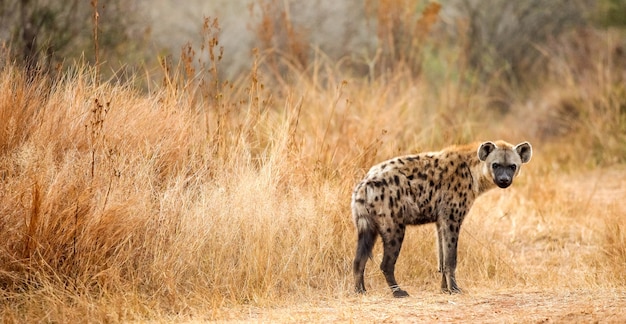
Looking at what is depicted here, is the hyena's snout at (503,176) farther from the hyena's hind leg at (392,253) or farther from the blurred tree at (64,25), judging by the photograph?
the blurred tree at (64,25)

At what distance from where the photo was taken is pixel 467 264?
6812 mm

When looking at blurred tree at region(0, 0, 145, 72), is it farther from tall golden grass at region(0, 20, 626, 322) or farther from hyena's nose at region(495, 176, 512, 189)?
hyena's nose at region(495, 176, 512, 189)

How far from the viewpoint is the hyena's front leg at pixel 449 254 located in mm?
6207

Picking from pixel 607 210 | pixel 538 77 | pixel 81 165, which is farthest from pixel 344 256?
pixel 538 77

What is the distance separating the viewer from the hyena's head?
20.6 feet

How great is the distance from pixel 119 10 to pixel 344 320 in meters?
6.43

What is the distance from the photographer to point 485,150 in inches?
251

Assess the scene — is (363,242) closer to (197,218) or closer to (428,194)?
(428,194)

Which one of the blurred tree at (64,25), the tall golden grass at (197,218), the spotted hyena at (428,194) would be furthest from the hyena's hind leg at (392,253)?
the blurred tree at (64,25)

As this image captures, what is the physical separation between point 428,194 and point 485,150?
506 millimetres

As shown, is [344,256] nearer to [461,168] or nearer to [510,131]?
[461,168]

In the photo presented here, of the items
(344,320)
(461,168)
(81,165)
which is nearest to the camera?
(344,320)

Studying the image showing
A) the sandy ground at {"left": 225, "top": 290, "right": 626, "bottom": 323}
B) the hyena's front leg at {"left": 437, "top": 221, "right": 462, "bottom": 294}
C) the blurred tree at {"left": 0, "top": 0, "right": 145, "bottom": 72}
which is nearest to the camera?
the sandy ground at {"left": 225, "top": 290, "right": 626, "bottom": 323}

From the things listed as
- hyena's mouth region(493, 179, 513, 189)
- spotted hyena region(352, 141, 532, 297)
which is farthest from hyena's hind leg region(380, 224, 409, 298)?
hyena's mouth region(493, 179, 513, 189)
